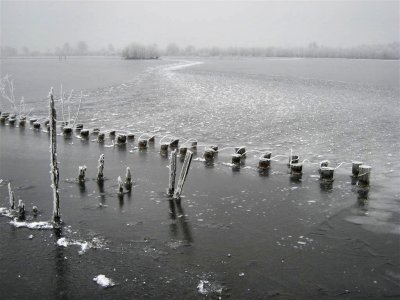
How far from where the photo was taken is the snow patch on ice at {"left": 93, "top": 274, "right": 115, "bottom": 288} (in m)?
8.33

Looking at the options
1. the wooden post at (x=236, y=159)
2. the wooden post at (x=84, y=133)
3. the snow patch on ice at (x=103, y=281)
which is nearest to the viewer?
the snow patch on ice at (x=103, y=281)

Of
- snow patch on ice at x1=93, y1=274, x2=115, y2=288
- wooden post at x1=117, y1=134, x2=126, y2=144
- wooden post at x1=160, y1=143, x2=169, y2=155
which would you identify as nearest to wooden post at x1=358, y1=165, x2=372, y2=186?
wooden post at x1=160, y1=143, x2=169, y2=155

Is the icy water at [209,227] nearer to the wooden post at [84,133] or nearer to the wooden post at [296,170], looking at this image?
the wooden post at [296,170]

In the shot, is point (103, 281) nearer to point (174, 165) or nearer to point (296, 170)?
point (174, 165)

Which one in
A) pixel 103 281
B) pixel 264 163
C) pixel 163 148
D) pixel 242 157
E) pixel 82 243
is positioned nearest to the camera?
pixel 103 281

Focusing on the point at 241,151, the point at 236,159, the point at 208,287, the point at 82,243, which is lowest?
the point at 208,287

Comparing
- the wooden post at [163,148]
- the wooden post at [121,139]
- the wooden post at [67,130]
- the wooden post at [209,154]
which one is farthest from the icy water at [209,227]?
the wooden post at [67,130]

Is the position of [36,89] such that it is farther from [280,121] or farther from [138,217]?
[138,217]

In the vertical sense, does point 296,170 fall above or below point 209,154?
below

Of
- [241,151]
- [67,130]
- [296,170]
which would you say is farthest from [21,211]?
[67,130]

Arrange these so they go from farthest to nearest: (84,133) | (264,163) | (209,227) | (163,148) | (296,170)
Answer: (84,133)
(163,148)
(264,163)
(296,170)
(209,227)

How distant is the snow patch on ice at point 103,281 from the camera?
8328mm

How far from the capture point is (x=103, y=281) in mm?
8406

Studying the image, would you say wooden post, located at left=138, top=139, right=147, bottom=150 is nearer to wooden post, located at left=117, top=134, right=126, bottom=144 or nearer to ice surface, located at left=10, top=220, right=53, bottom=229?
wooden post, located at left=117, top=134, right=126, bottom=144
